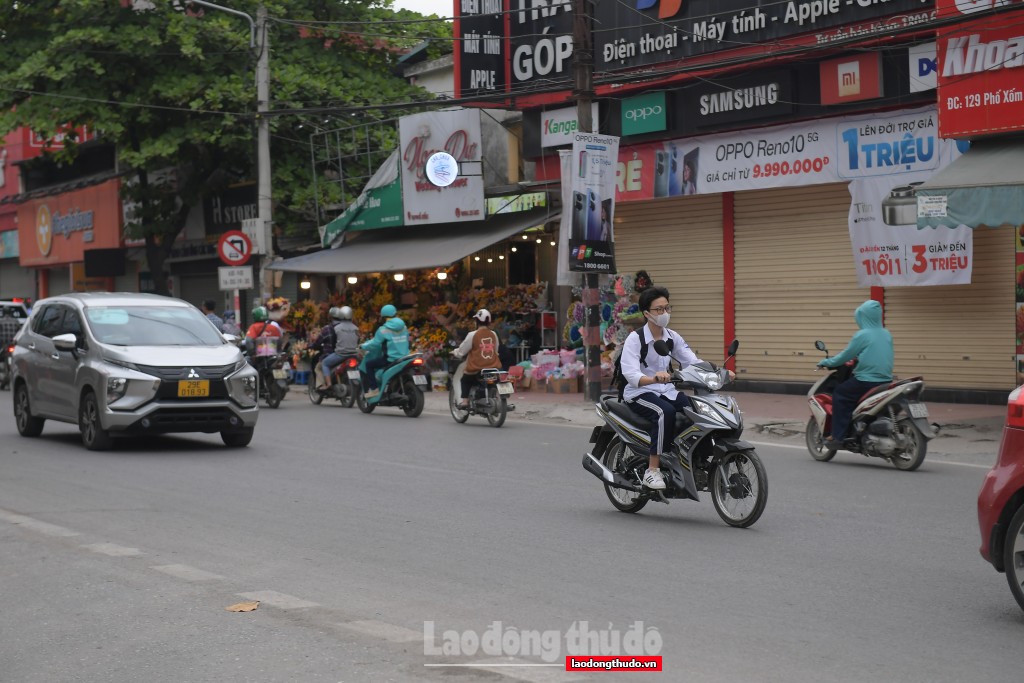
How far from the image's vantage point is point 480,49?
26.1m

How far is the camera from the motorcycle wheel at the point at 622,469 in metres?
10.00

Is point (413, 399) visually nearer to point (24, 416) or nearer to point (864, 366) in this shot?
point (24, 416)

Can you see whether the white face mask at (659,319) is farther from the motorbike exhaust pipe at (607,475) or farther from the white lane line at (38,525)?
the white lane line at (38,525)

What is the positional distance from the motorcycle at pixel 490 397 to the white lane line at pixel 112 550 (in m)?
9.84

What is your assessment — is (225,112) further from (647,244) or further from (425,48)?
(647,244)

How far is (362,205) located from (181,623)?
23560mm

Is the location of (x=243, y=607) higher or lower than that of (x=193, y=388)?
lower

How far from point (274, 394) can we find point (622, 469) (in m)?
13.6

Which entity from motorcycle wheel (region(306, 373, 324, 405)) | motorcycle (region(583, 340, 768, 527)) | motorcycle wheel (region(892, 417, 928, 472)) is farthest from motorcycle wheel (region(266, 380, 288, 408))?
motorcycle (region(583, 340, 768, 527))

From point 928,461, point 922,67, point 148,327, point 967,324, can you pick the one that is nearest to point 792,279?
point 967,324

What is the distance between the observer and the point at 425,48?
34312 mm

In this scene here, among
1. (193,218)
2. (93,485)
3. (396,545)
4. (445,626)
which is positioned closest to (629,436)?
(396,545)

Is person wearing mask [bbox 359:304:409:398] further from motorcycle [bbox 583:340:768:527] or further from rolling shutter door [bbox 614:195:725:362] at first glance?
motorcycle [bbox 583:340:768:527]

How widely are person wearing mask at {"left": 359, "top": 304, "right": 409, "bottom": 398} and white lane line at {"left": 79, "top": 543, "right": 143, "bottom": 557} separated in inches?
451
